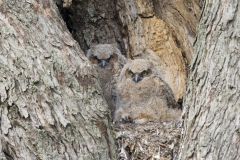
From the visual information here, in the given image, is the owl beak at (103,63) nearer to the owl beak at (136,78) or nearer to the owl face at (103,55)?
the owl face at (103,55)

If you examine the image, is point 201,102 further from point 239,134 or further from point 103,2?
point 103,2

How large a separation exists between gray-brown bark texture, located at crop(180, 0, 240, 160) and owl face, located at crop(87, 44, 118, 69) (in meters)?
2.88

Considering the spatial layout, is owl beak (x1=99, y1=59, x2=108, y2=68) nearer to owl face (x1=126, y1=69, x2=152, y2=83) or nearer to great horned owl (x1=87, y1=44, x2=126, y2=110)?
great horned owl (x1=87, y1=44, x2=126, y2=110)

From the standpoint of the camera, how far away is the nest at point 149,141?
4902 mm

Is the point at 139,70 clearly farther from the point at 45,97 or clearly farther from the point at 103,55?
the point at 45,97

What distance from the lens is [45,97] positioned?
13.7 ft

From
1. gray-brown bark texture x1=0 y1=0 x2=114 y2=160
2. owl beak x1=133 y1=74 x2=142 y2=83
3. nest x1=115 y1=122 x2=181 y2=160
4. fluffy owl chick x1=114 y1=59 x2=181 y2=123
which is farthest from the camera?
owl beak x1=133 y1=74 x2=142 y2=83

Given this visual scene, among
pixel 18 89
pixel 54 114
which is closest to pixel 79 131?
pixel 54 114

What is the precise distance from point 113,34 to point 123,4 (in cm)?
51

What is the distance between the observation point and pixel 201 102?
12.6 feet

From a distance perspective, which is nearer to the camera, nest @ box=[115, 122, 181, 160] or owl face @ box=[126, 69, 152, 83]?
nest @ box=[115, 122, 181, 160]

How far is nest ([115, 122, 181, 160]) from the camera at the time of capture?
4902 mm

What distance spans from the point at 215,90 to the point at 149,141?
1450mm

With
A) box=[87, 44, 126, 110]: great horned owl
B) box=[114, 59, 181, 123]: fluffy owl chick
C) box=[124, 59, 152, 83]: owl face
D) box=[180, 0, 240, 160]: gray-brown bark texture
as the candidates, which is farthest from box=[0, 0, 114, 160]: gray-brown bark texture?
box=[87, 44, 126, 110]: great horned owl
